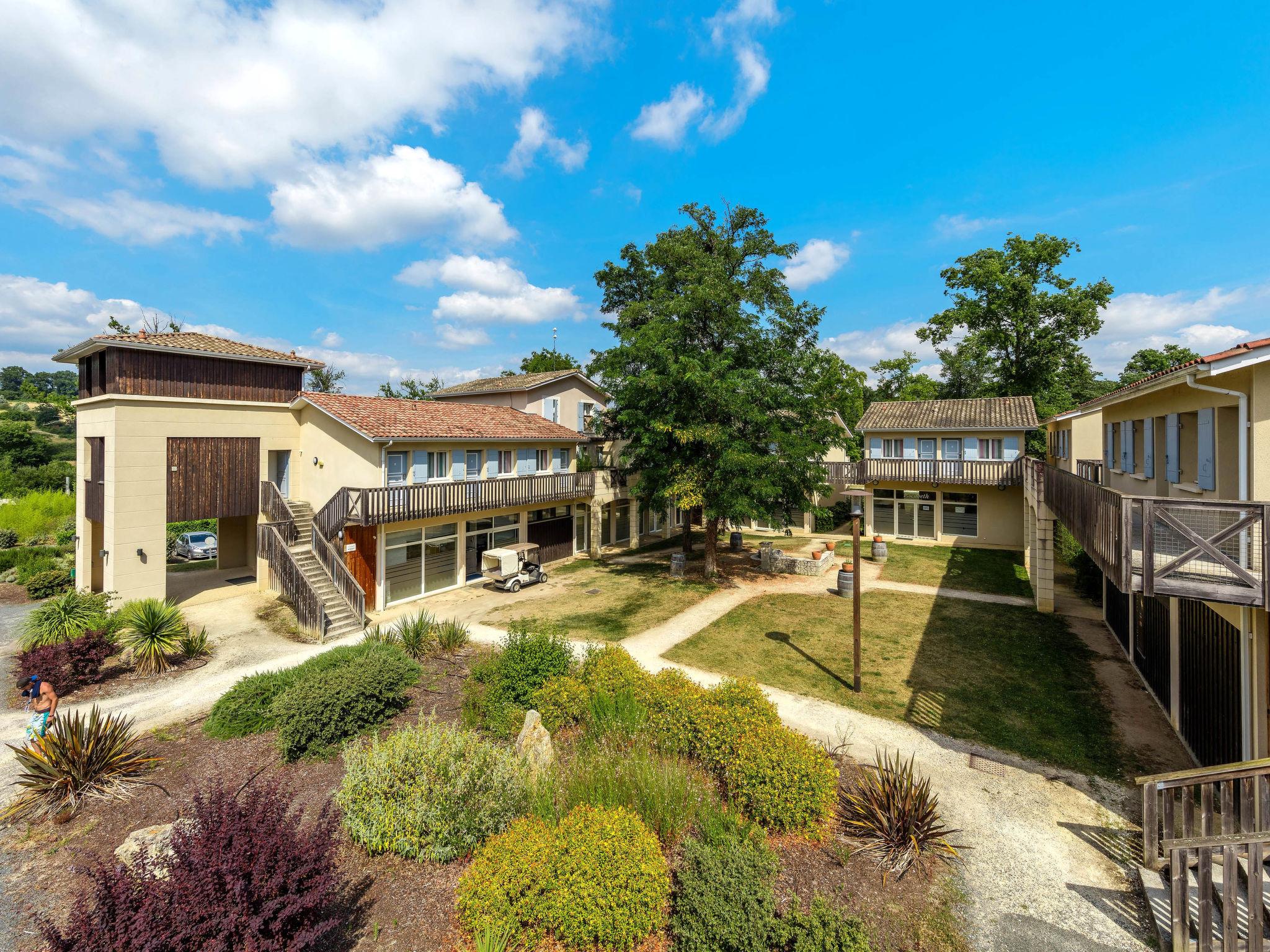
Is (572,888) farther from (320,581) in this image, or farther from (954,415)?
(954,415)

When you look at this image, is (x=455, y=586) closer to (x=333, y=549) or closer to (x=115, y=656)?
(x=333, y=549)

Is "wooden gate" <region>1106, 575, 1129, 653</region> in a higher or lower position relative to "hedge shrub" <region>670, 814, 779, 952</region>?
higher

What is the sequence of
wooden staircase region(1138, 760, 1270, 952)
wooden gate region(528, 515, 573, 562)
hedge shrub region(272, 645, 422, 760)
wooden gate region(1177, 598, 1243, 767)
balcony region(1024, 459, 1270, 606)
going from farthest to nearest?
wooden gate region(528, 515, 573, 562), hedge shrub region(272, 645, 422, 760), wooden gate region(1177, 598, 1243, 767), balcony region(1024, 459, 1270, 606), wooden staircase region(1138, 760, 1270, 952)

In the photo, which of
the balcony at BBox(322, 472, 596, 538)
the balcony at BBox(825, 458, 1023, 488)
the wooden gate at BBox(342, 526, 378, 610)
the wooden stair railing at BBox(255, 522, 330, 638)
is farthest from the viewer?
the balcony at BBox(825, 458, 1023, 488)

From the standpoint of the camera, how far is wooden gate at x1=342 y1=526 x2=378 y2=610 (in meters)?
18.1

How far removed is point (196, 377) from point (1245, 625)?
84.7 feet

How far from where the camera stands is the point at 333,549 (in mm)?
17531

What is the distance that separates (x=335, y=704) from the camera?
9.27 m

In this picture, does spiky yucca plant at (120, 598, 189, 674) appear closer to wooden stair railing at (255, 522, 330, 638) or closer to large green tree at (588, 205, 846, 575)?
wooden stair railing at (255, 522, 330, 638)

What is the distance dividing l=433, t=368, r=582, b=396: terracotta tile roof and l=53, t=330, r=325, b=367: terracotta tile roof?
8984mm

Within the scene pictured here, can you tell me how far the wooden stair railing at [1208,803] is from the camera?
18.0 ft

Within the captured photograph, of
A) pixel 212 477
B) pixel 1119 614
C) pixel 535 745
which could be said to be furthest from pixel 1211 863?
pixel 212 477

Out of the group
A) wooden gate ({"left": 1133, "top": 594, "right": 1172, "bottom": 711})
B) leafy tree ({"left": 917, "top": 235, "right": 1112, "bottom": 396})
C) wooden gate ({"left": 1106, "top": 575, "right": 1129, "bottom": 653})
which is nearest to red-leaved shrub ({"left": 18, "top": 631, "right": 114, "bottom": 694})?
wooden gate ({"left": 1133, "top": 594, "right": 1172, "bottom": 711})

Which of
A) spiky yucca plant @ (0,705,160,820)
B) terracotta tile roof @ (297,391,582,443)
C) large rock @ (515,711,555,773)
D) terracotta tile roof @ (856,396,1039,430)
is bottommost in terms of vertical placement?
spiky yucca plant @ (0,705,160,820)
